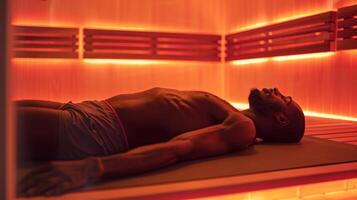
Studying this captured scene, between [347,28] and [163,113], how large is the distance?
2681 mm

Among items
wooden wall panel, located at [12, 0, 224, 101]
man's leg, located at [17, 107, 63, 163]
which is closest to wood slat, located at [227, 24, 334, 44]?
wooden wall panel, located at [12, 0, 224, 101]

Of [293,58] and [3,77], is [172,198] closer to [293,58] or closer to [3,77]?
[3,77]

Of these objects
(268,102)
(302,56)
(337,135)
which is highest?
(302,56)

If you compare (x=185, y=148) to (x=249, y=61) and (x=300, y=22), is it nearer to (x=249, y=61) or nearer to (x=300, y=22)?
(x=300, y=22)

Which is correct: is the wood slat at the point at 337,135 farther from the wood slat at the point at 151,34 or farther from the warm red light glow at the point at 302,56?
the wood slat at the point at 151,34

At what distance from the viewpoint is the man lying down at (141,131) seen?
1184 mm

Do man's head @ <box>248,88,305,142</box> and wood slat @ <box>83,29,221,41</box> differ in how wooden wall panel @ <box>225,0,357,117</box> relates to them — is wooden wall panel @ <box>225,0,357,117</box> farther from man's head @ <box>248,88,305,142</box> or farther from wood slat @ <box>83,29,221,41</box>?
man's head @ <box>248,88,305,142</box>

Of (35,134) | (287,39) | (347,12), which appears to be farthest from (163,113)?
(287,39)

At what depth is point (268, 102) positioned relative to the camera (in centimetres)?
203

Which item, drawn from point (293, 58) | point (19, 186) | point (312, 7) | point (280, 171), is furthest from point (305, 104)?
point (19, 186)

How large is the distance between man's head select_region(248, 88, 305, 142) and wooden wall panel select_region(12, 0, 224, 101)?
10.1 ft

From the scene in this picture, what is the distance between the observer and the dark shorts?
1.26 metres

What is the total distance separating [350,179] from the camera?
6.01 ft

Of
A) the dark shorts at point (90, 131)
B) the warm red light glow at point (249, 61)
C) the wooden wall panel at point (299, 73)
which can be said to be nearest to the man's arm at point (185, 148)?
the dark shorts at point (90, 131)
